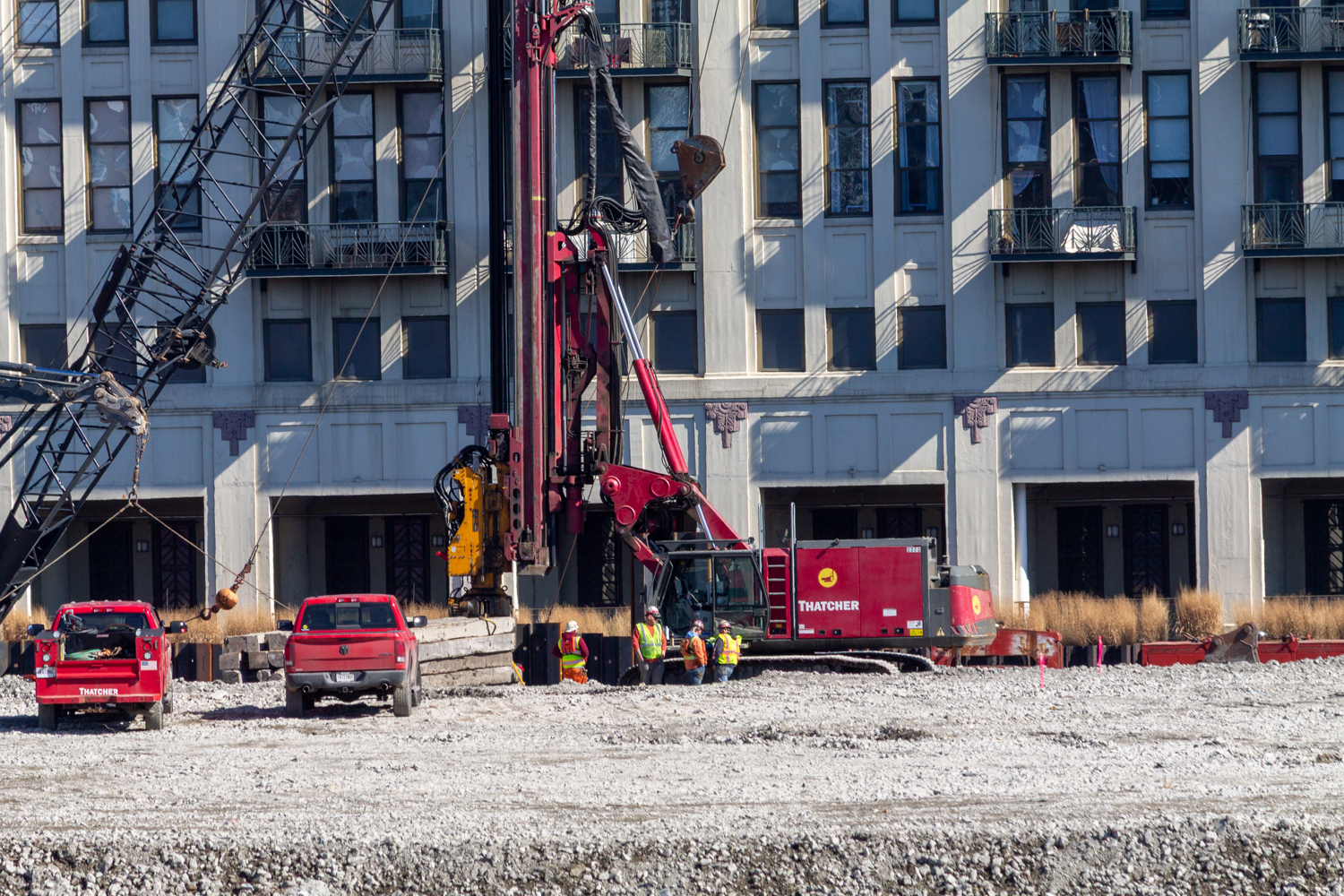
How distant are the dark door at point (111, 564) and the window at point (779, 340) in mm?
18628

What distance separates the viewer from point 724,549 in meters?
26.3

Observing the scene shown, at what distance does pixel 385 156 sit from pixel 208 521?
10.5 m

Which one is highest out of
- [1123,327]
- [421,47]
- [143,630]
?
[421,47]

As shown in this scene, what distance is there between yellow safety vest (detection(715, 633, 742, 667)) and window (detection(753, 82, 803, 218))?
54.8 feet

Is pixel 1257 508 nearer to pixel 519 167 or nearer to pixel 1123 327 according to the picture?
pixel 1123 327

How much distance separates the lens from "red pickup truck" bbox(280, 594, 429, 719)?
22078 mm

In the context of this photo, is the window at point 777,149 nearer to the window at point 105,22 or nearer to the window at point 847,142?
the window at point 847,142

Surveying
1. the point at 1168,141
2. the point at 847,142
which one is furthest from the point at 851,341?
the point at 1168,141

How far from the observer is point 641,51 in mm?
39031

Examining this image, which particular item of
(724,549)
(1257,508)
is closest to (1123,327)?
(1257,508)

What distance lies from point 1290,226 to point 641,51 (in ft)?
55.5

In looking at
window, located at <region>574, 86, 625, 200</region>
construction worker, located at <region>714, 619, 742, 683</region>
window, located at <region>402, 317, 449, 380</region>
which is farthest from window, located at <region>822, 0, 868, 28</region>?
construction worker, located at <region>714, 619, 742, 683</region>

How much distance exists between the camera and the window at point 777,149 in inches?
1555

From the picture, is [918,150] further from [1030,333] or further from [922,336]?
[1030,333]
